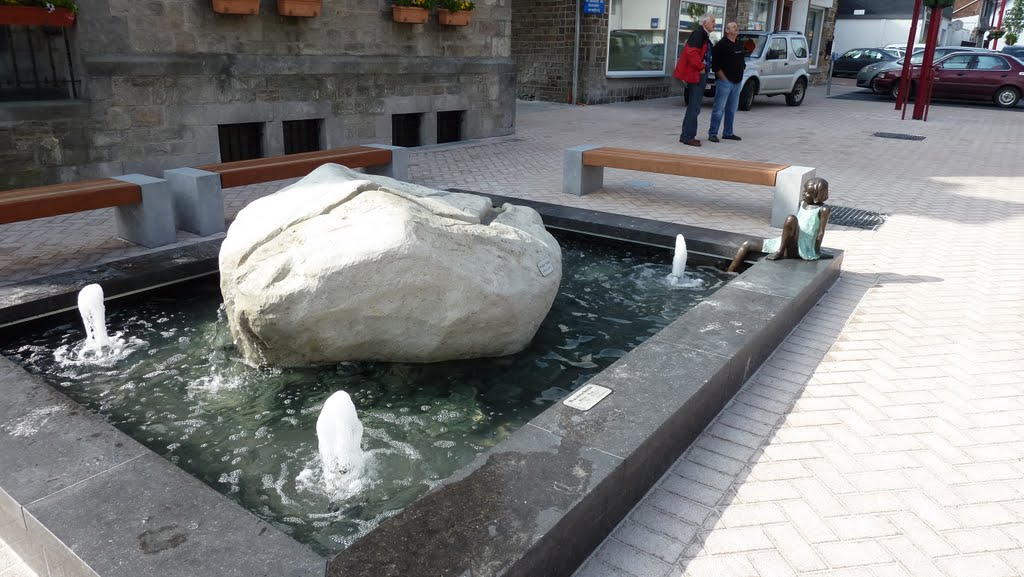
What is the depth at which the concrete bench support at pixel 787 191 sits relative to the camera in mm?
7312

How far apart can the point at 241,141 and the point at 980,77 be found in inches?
792

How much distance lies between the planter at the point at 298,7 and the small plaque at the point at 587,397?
8121mm

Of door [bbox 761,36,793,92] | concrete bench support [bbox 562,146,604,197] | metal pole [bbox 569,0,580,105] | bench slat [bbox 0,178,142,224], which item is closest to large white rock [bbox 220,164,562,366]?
bench slat [bbox 0,178,142,224]

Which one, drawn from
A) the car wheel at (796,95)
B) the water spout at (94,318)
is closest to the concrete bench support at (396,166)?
the water spout at (94,318)

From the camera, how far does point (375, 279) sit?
3787mm

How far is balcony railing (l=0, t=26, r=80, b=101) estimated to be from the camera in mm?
8680

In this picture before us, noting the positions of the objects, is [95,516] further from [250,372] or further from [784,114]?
[784,114]

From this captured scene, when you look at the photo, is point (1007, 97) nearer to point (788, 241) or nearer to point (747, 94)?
point (747, 94)

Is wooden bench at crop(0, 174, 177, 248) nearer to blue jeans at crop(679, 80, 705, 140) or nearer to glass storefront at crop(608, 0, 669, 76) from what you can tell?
blue jeans at crop(679, 80, 705, 140)

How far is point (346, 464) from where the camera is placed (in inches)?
128

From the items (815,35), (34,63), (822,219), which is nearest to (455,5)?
(34,63)

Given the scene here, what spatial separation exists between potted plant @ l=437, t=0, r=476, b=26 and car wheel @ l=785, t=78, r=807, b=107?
11.1 m

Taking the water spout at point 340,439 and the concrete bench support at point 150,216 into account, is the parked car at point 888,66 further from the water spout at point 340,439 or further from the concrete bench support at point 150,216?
the water spout at point 340,439

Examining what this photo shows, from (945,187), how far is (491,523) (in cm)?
937
